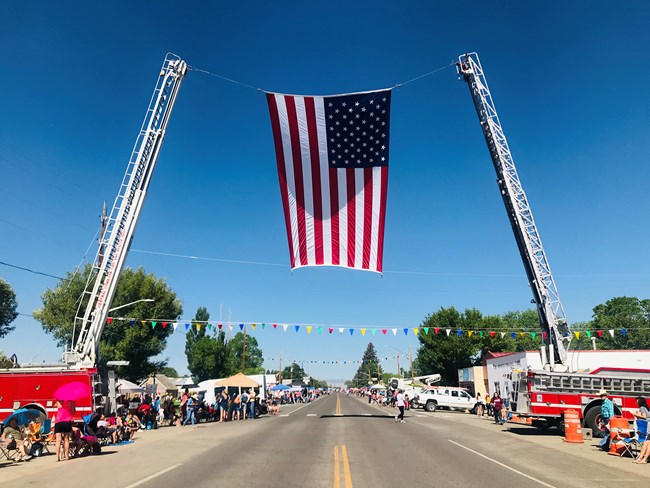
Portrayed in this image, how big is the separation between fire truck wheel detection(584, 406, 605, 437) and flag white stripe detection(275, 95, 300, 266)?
1309cm

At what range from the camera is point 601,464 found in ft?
43.2

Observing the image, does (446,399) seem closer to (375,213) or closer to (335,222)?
(375,213)

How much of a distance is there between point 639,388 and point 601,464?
30.5ft

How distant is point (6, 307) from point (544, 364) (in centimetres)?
5538

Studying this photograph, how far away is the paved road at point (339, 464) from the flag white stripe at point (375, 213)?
21.9 feet

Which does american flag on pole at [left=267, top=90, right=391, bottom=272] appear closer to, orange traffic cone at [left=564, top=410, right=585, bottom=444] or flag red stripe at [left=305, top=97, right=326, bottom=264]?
flag red stripe at [left=305, top=97, right=326, bottom=264]

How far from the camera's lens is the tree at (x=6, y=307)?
55906 millimetres

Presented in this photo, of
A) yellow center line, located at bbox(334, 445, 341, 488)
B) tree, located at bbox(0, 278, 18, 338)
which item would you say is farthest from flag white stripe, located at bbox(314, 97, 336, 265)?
tree, located at bbox(0, 278, 18, 338)

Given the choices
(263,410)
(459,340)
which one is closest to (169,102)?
(263,410)

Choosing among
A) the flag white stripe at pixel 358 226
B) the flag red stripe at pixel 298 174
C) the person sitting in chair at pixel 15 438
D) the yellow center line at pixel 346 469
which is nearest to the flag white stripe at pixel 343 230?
the flag white stripe at pixel 358 226

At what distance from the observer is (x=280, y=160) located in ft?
63.2

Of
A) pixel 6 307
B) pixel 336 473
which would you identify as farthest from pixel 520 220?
pixel 6 307

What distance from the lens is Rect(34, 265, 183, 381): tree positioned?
155 feet

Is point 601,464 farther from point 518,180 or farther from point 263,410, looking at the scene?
point 263,410
